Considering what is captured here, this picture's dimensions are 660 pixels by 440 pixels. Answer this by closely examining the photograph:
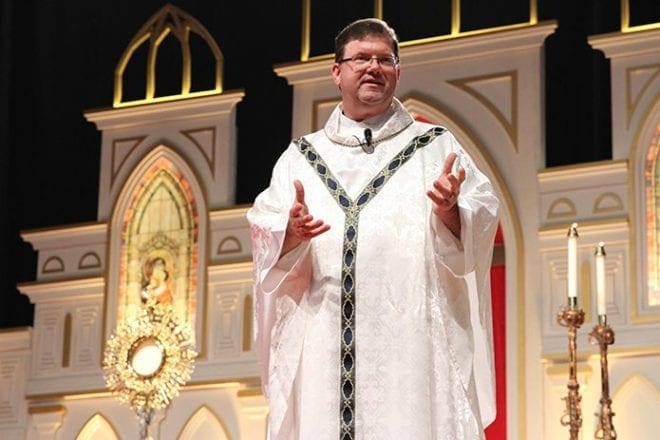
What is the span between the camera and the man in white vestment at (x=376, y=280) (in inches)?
135

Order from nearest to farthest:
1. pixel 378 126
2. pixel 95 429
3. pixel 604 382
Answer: pixel 378 126 → pixel 604 382 → pixel 95 429

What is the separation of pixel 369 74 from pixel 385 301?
52 centimetres

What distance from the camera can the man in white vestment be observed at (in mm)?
3438

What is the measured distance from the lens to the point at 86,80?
9375 millimetres

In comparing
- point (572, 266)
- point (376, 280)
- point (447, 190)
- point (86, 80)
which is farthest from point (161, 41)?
point (447, 190)

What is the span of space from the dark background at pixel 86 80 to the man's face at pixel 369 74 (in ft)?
15.7

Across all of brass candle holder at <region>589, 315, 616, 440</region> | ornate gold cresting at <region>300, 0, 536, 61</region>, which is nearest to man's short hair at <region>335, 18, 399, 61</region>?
brass candle holder at <region>589, 315, 616, 440</region>

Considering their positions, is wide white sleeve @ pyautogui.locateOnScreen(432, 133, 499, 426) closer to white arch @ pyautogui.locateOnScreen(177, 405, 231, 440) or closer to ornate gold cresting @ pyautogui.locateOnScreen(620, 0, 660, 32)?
ornate gold cresting @ pyautogui.locateOnScreen(620, 0, 660, 32)

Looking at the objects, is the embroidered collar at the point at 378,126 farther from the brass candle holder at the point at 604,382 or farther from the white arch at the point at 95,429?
the white arch at the point at 95,429

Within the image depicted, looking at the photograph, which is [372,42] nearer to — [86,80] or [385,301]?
[385,301]

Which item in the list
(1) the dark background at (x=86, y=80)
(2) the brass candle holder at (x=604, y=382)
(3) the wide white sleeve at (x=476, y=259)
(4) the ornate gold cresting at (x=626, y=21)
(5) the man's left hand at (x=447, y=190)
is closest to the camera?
(5) the man's left hand at (x=447, y=190)

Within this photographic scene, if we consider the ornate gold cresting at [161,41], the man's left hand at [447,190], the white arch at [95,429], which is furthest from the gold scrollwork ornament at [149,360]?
the man's left hand at [447,190]

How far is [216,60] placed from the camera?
8898 mm

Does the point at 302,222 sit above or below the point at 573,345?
above
